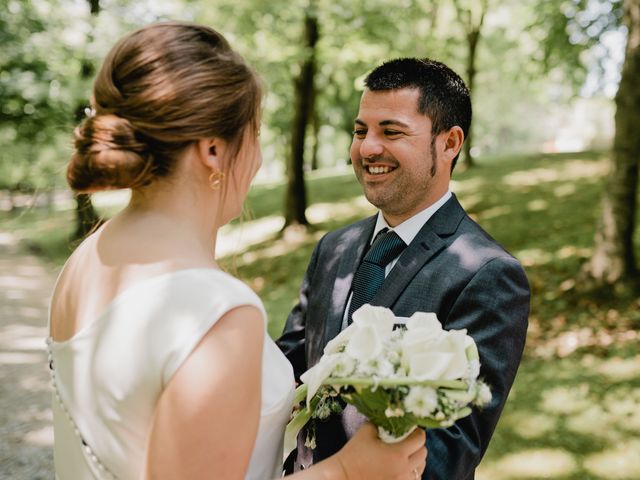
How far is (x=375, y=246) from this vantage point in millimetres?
2654

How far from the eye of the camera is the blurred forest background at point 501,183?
5277mm

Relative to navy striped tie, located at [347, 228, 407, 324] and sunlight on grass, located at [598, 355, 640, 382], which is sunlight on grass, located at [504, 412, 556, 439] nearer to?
sunlight on grass, located at [598, 355, 640, 382]

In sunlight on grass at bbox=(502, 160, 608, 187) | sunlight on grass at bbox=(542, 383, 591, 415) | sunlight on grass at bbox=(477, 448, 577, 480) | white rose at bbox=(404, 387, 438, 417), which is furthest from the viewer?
sunlight on grass at bbox=(502, 160, 608, 187)

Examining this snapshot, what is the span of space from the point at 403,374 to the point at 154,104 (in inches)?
37.6

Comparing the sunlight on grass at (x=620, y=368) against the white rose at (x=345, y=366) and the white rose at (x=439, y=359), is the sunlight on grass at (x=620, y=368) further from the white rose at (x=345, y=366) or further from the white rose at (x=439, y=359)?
the white rose at (x=345, y=366)

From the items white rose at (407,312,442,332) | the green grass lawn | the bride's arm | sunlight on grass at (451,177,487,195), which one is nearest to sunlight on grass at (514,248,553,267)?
the green grass lawn

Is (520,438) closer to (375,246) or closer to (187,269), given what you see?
(375,246)

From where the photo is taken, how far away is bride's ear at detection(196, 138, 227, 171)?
1.48m

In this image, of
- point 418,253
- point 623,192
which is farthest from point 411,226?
point 623,192

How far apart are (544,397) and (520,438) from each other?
2.69ft

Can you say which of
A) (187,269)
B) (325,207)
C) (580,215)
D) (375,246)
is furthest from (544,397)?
(325,207)

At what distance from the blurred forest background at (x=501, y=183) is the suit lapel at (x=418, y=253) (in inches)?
30.8

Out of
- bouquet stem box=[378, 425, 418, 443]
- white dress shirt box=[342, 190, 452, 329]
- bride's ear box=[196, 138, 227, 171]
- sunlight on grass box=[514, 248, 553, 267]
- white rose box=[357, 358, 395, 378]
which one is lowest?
sunlight on grass box=[514, 248, 553, 267]

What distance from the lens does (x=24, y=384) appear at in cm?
682
